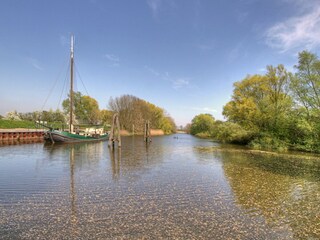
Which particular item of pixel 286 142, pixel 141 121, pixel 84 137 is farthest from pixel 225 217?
pixel 141 121

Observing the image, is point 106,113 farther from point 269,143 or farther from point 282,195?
point 282,195

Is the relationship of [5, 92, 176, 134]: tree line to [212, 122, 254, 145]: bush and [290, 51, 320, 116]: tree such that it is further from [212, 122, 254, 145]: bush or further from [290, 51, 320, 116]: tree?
[290, 51, 320, 116]: tree

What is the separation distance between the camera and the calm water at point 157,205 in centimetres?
632

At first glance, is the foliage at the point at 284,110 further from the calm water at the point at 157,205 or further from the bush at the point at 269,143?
→ the calm water at the point at 157,205

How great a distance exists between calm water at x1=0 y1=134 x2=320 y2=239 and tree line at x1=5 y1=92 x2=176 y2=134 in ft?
215

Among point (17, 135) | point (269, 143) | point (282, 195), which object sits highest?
point (17, 135)

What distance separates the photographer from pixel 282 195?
10.1 meters

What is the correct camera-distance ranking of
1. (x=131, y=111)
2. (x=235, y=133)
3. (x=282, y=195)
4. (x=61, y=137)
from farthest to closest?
(x=131, y=111) < (x=235, y=133) < (x=61, y=137) < (x=282, y=195)

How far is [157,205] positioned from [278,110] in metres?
31.8

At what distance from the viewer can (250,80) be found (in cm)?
4338

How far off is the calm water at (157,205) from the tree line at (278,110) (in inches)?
724

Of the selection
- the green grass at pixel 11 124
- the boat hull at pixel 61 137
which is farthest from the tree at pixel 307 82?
the green grass at pixel 11 124

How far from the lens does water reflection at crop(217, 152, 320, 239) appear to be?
23.0 ft

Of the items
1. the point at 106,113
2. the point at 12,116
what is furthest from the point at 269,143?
the point at 12,116
